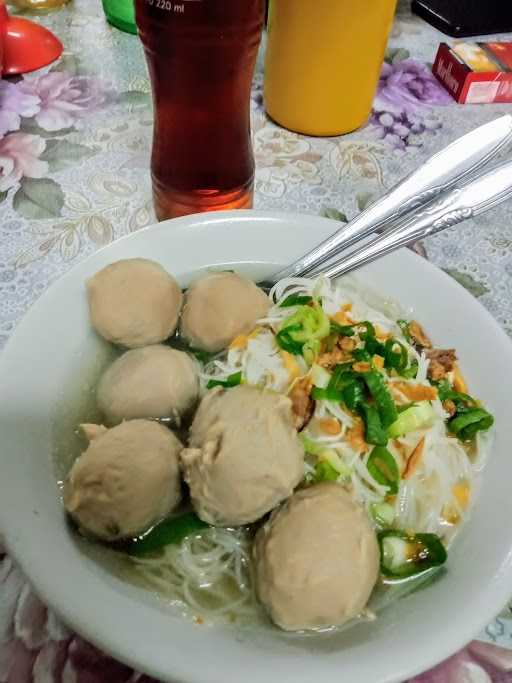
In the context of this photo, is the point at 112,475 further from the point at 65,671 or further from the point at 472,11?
the point at 472,11

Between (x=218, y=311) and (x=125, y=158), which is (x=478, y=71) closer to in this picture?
(x=125, y=158)

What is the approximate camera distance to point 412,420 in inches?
30.1

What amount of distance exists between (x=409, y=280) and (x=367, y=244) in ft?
0.30

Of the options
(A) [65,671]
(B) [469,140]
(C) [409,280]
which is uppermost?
(B) [469,140]

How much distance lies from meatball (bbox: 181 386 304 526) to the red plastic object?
1.18 metres

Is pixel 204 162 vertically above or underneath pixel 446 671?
above

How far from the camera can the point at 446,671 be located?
2.21ft

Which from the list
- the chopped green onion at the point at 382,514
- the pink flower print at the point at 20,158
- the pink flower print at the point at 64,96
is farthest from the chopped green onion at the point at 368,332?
the pink flower print at the point at 64,96

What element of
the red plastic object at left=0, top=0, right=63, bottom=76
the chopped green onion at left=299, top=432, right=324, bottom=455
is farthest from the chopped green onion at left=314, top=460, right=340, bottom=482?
the red plastic object at left=0, top=0, right=63, bottom=76

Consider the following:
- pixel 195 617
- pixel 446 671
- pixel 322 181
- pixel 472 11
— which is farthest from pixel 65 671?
pixel 472 11

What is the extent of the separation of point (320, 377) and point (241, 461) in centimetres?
21

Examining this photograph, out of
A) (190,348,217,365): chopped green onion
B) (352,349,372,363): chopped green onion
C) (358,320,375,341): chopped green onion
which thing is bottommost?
(190,348,217,365): chopped green onion

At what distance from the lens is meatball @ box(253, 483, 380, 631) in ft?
1.89

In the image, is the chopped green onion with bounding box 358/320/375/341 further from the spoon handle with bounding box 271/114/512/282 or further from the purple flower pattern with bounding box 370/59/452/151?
the purple flower pattern with bounding box 370/59/452/151
